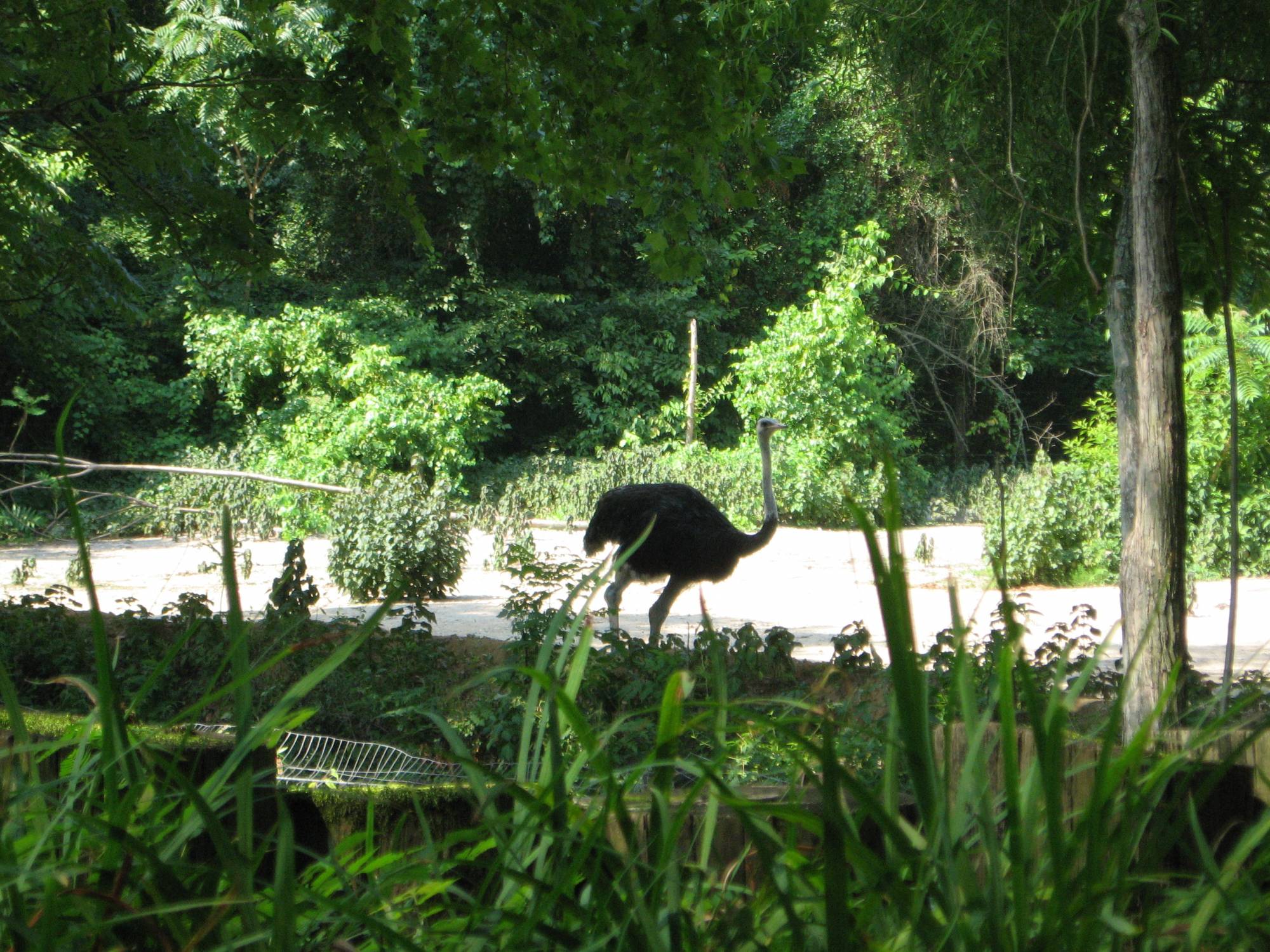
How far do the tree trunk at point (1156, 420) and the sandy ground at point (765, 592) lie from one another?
131 inches

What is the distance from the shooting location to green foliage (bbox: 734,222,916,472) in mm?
16859

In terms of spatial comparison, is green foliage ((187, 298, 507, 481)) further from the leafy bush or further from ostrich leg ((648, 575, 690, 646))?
ostrich leg ((648, 575, 690, 646))

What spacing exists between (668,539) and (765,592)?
3.45 meters

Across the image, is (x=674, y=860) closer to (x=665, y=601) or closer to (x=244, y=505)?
(x=665, y=601)

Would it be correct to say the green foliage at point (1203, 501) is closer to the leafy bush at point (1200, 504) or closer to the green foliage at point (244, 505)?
the leafy bush at point (1200, 504)

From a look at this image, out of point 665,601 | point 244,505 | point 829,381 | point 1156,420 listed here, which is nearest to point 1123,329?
point 1156,420

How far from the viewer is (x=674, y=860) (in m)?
0.98

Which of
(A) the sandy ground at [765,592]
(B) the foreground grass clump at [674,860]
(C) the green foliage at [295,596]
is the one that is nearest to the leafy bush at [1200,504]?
(A) the sandy ground at [765,592]

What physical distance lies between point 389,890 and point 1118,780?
0.66 metres

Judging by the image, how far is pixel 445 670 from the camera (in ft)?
16.9

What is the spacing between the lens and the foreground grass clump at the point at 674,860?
90 centimetres

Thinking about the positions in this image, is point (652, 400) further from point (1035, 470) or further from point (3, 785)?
point (3, 785)

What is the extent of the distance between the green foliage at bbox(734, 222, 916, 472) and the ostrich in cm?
951

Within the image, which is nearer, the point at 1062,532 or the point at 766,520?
the point at 766,520
